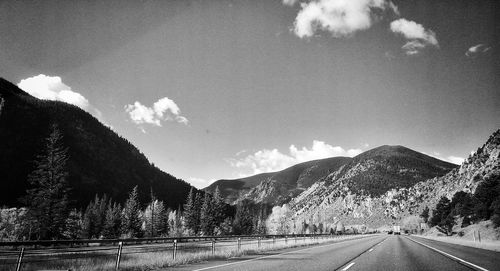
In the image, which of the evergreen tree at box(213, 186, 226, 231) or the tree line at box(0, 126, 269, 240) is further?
the evergreen tree at box(213, 186, 226, 231)

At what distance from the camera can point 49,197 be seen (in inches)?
1310

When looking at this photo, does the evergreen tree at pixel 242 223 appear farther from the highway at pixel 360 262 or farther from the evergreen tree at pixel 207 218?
the highway at pixel 360 262

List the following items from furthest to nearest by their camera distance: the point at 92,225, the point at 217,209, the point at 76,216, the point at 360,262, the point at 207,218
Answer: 1. the point at 217,209
2. the point at 207,218
3. the point at 92,225
4. the point at 76,216
5. the point at 360,262

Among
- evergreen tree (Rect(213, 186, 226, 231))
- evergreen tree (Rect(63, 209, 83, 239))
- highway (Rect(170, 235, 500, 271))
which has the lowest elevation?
highway (Rect(170, 235, 500, 271))

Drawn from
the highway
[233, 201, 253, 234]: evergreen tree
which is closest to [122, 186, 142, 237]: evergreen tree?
[233, 201, 253, 234]: evergreen tree

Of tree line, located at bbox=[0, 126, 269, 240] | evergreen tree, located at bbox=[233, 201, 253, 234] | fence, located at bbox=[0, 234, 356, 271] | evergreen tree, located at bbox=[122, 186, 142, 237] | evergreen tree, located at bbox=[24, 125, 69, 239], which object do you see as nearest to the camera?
fence, located at bbox=[0, 234, 356, 271]

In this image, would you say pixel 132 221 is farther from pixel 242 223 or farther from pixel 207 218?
pixel 242 223

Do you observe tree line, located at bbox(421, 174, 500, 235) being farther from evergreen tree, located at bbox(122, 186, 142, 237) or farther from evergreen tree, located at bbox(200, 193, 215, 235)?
evergreen tree, located at bbox(122, 186, 142, 237)

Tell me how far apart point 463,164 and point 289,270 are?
169740 millimetres

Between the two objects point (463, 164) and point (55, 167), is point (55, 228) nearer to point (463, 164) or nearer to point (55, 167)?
point (55, 167)

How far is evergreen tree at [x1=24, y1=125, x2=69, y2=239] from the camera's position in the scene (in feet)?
106

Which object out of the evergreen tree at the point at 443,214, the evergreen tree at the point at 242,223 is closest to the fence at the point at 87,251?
the evergreen tree at the point at 242,223

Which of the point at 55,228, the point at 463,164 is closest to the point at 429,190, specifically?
the point at 463,164

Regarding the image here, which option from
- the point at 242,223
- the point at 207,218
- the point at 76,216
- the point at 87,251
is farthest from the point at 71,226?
the point at 242,223
